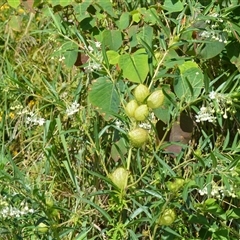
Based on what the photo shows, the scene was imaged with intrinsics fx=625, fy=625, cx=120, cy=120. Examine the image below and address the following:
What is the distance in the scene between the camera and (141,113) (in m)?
1.42

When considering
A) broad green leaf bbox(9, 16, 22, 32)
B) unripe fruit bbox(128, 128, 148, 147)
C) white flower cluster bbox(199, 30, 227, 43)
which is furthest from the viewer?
broad green leaf bbox(9, 16, 22, 32)

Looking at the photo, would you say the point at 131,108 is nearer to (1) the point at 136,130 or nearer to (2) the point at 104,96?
(1) the point at 136,130

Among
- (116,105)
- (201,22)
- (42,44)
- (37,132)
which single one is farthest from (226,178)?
(42,44)

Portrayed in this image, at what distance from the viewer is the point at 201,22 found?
172 centimetres

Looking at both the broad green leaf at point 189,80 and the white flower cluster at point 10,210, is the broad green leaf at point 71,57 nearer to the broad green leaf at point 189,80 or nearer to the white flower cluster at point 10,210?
the broad green leaf at point 189,80

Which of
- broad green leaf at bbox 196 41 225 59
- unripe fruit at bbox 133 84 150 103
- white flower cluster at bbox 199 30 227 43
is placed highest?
unripe fruit at bbox 133 84 150 103

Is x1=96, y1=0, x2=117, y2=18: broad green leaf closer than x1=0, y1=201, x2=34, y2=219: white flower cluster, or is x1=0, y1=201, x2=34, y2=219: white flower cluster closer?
x1=0, y1=201, x2=34, y2=219: white flower cluster

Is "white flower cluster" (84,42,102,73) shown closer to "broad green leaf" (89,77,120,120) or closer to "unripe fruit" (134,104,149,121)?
"broad green leaf" (89,77,120,120)

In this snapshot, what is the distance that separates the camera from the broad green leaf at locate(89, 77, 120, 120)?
5.26ft

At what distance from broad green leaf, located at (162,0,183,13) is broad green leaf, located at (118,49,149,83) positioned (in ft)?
0.57

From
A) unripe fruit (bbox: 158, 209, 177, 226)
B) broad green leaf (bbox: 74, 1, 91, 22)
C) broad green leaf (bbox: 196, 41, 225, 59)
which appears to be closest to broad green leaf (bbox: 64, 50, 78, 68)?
broad green leaf (bbox: 74, 1, 91, 22)

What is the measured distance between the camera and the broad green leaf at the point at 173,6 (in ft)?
5.85

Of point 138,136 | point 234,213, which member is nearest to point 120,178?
point 138,136

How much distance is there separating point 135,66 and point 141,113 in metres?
0.27
